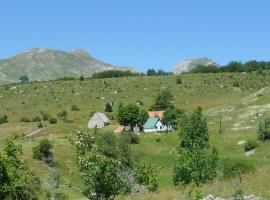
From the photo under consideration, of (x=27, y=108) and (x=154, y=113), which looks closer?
(x=154, y=113)

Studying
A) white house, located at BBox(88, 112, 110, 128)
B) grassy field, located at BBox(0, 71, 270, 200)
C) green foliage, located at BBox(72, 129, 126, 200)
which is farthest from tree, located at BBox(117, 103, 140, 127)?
green foliage, located at BBox(72, 129, 126, 200)

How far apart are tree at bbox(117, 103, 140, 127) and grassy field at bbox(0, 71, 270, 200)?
20.9 feet

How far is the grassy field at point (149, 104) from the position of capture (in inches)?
3467

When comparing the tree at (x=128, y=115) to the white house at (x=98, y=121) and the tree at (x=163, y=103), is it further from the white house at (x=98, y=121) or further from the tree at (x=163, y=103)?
the tree at (x=163, y=103)

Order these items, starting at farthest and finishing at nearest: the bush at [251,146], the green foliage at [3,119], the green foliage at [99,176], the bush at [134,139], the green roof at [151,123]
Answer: the green foliage at [3,119] → the green roof at [151,123] → the bush at [134,139] → the bush at [251,146] → the green foliage at [99,176]

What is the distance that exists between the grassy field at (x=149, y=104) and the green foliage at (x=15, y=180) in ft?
78.7

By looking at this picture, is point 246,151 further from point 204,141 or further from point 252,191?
point 252,191

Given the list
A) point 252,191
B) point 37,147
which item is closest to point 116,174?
point 252,191

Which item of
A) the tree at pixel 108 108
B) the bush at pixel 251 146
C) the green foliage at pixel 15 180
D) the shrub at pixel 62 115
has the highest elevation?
the green foliage at pixel 15 180

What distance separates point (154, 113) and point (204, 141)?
39179mm

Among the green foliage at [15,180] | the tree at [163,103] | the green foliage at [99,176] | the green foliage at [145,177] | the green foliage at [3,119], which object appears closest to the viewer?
the green foliage at [99,176]

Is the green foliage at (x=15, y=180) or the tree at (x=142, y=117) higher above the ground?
the green foliage at (x=15, y=180)

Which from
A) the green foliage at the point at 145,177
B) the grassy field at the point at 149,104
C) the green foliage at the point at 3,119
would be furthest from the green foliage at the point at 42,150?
the green foliage at the point at 3,119

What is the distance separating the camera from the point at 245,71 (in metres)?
196
